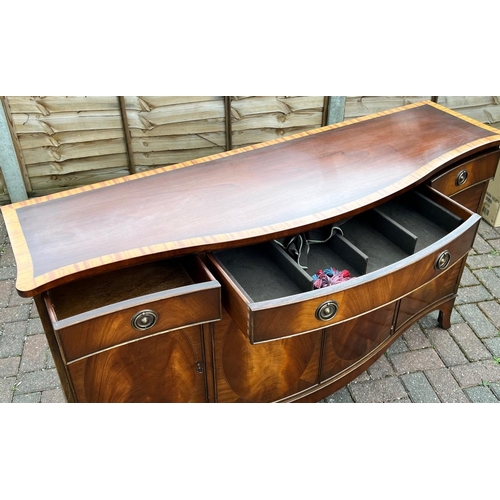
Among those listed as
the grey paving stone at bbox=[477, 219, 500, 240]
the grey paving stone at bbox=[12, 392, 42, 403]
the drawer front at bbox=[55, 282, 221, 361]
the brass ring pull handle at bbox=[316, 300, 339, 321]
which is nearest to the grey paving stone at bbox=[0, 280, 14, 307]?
the grey paving stone at bbox=[12, 392, 42, 403]

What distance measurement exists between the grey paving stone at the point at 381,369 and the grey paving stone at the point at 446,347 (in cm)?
26

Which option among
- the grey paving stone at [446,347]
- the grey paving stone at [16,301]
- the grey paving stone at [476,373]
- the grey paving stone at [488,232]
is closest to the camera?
the grey paving stone at [476,373]

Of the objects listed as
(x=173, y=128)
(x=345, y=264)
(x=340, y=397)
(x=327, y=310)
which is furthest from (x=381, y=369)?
(x=173, y=128)

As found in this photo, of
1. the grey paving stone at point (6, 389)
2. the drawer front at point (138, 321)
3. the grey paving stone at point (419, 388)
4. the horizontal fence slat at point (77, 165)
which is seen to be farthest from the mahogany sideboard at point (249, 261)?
the horizontal fence slat at point (77, 165)

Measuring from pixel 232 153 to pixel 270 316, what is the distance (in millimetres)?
885

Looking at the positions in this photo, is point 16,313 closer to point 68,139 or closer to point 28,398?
point 28,398

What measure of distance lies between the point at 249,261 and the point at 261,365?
1.23 ft

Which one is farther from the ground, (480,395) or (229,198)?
(229,198)

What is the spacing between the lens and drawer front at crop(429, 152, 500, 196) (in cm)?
230

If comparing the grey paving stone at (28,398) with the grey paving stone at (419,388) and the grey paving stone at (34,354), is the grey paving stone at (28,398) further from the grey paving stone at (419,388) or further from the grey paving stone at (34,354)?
the grey paving stone at (419,388)

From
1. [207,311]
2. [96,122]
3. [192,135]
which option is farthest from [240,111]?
[207,311]

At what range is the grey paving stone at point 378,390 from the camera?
2395mm

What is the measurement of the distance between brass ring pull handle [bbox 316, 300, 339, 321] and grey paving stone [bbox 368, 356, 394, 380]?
2.92 feet

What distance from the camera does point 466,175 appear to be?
94.3 inches
